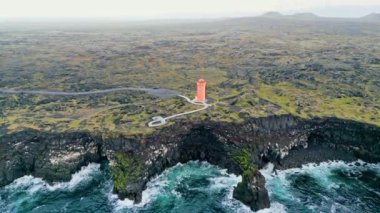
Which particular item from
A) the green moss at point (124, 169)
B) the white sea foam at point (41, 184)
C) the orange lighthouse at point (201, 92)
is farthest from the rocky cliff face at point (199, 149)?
the orange lighthouse at point (201, 92)

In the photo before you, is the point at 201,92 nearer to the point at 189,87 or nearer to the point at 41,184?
the point at 189,87

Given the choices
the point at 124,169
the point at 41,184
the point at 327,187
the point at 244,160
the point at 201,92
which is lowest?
the point at 327,187

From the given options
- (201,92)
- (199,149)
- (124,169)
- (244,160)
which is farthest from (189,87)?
(124,169)

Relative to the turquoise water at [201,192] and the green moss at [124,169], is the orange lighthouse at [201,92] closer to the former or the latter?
the turquoise water at [201,192]

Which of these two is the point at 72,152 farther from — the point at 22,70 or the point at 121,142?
the point at 22,70

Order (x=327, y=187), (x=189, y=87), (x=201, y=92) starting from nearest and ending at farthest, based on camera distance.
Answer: (x=327, y=187), (x=201, y=92), (x=189, y=87)

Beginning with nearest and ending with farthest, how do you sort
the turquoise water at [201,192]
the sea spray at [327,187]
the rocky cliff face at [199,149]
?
the turquoise water at [201,192] → the sea spray at [327,187] → the rocky cliff face at [199,149]

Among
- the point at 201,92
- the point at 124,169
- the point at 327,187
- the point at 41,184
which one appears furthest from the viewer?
the point at 201,92
